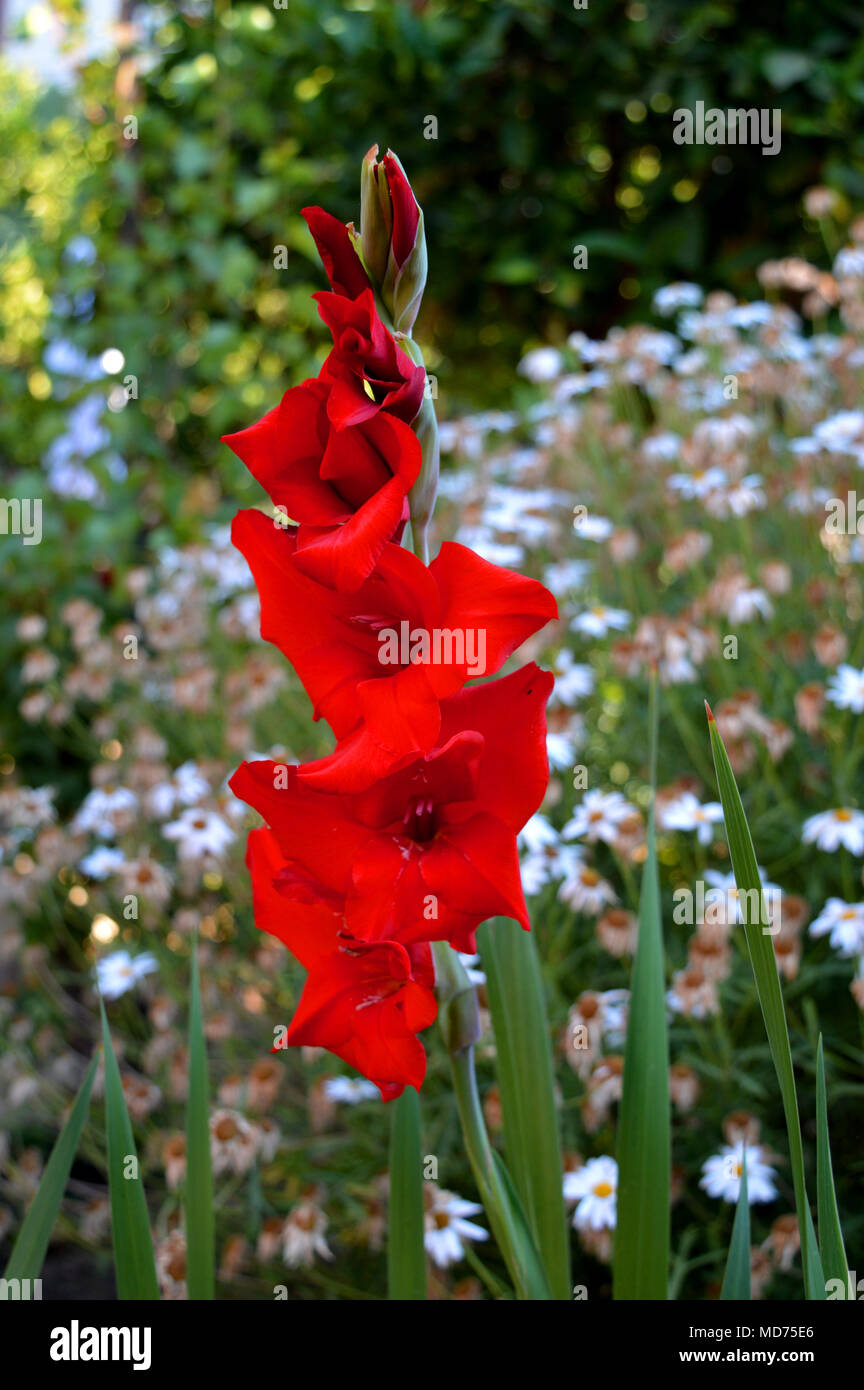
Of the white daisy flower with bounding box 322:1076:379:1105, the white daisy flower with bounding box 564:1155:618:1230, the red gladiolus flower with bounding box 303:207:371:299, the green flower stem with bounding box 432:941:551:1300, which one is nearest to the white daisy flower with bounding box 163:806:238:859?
the white daisy flower with bounding box 322:1076:379:1105

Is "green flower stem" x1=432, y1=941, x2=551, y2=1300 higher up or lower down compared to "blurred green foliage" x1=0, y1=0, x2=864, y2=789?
lower down

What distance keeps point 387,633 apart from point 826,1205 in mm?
300

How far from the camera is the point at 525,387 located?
274 centimetres

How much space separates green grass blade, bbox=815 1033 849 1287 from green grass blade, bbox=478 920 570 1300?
0.42ft

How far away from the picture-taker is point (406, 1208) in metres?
0.56

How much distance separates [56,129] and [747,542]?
74.3 inches

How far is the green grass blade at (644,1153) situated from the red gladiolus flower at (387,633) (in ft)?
0.69

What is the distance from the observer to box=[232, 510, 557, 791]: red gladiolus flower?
419 mm

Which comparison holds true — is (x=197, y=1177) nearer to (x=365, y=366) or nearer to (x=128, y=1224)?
(x=128, y=1224)

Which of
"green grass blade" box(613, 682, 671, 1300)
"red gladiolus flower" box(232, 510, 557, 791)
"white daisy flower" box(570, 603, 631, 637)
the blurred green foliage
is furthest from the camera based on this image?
the blurred green foliage

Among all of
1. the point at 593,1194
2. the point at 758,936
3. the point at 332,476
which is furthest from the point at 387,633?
the point at 593,1194

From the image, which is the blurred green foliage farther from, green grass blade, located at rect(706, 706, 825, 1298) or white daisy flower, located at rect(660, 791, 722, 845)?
green grass blade, located at rect(706, 706, 825, 1298)
